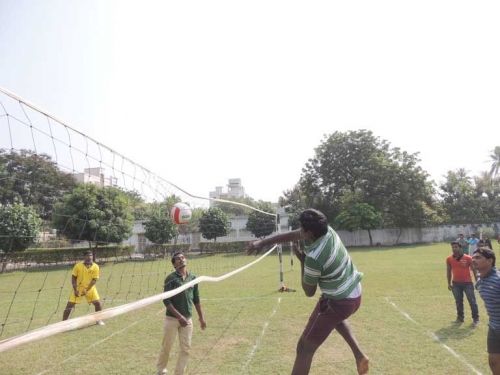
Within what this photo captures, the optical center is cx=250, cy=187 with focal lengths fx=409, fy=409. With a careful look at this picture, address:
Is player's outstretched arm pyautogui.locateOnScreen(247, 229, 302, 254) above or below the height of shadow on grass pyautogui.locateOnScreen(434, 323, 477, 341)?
above

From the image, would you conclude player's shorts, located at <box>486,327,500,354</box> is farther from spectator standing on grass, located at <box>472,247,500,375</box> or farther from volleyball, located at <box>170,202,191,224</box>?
volleyball, located at <box>170,202,191,224</box>

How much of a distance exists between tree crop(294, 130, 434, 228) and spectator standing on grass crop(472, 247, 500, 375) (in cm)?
3540

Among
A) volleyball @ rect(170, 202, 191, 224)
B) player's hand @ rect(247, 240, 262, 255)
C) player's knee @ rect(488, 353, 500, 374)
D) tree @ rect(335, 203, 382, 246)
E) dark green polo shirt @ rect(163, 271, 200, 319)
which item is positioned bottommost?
player's knee @ rect(488, 353, 500, 374)

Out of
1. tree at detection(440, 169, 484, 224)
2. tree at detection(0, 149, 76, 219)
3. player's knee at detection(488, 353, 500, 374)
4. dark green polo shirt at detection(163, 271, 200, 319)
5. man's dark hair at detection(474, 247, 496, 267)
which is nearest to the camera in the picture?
player's knee at detection(488, 353, 500, 374)

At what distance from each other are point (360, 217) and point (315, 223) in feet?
115

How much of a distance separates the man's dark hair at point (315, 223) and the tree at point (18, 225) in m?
16.9

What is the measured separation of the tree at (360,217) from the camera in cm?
3741

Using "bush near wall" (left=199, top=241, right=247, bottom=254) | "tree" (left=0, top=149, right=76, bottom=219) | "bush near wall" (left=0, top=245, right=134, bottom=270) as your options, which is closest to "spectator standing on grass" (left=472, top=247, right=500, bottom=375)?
"tree" (left=0, top=149, right=76, bottom=219)

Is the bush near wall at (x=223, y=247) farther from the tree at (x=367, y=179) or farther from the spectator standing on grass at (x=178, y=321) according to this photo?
the spectator standing on grass at (x=178, y=321)

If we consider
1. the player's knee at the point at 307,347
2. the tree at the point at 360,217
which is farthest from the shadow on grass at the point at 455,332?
the tree at the point at 360,217

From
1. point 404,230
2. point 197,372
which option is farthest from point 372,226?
point 197,372

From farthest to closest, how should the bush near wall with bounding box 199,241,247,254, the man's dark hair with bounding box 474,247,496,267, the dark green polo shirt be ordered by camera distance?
the bush near wall with bounding box 199,241,247,254
the dark green polo shirt
the man's dark hair with bounding box 474,247,496,267

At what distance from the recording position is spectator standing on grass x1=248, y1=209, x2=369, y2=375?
3564 mm

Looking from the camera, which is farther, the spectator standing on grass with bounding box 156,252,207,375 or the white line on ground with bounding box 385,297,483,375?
the white line on ground with bounding box 385,297,483,375
